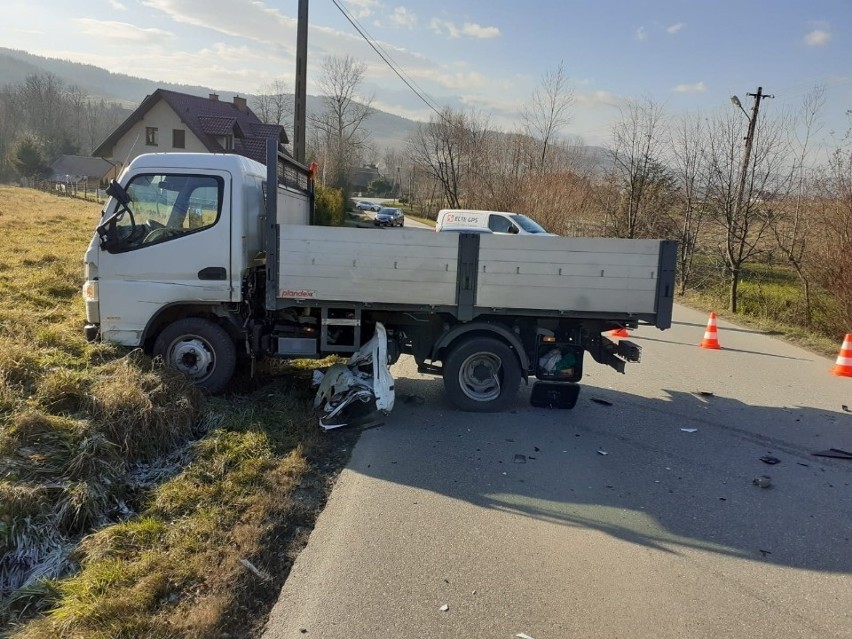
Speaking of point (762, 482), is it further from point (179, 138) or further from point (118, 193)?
point (179, 138)

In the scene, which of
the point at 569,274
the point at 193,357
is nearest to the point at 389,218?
the point at 193,357

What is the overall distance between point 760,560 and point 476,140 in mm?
34193

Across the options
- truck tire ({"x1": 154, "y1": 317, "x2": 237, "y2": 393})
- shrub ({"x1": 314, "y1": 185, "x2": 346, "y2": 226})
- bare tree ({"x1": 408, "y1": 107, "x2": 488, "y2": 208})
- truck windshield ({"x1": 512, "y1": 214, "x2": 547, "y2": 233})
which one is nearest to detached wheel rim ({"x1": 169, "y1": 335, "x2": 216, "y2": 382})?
truck tire ({"x1": 154, "y1": 317, "x2": 237, "y2": 393})

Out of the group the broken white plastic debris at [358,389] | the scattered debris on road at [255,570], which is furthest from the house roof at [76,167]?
the scattered debris on road at [255,570]

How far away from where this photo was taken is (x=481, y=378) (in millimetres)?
6918

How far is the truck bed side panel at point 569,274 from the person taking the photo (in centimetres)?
633

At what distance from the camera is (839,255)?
1313cm

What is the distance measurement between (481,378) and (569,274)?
5.03 feet

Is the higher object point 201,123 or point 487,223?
point 201,123

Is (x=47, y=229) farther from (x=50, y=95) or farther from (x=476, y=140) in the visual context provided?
(x=50, y=95)

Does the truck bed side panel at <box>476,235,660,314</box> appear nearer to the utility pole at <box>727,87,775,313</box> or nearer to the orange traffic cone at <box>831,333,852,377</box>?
the orange traffic cone at <box>831,333,852,377</box>

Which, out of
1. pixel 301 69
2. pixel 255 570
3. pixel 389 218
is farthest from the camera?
pixel 389 218

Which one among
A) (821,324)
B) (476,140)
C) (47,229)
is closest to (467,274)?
(821,324)

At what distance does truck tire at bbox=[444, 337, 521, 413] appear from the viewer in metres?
6.70
